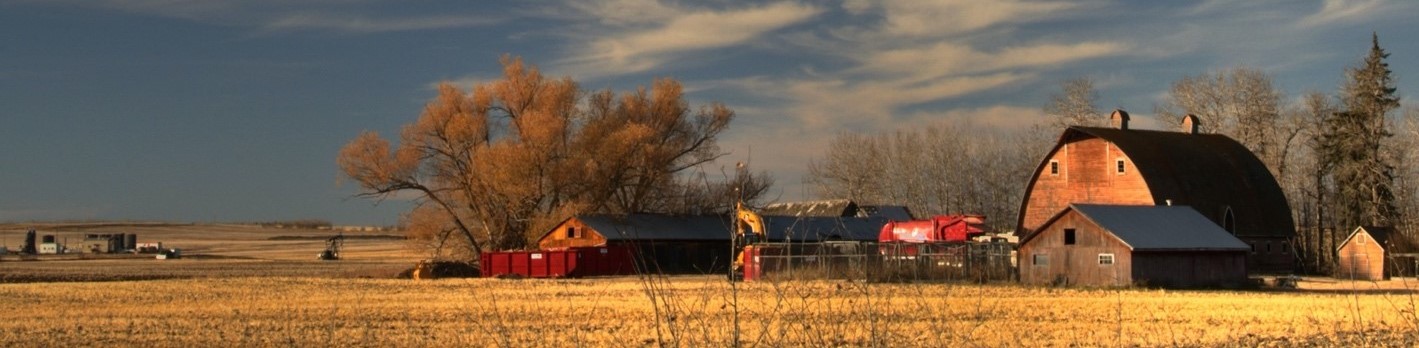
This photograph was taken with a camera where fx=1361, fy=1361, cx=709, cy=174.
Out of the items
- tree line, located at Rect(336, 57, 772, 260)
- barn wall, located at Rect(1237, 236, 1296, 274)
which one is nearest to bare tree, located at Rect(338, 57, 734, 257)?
tree line, located at Rect(336, 57, 772, 260)

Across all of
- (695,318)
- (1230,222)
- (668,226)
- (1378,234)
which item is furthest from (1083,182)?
(695,318)

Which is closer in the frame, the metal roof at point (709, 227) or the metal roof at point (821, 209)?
the metal roof at point (709, 227)

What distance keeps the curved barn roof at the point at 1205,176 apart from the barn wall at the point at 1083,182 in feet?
1.09

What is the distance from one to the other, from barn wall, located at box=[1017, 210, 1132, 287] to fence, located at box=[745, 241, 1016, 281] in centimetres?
114

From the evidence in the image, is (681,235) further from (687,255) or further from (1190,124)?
(1190,124)

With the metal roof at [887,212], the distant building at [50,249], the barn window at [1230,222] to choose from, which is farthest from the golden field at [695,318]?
the distant building at [50,249]

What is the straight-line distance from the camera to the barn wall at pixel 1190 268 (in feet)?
146

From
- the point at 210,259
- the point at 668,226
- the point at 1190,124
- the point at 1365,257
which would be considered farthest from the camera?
the point at 210,259

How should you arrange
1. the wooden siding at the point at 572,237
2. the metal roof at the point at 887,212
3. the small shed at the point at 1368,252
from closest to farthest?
the small shed at the point at 1368,252 → the wooden siding at the point at 572,237 → the metal roof at the point at 887,212

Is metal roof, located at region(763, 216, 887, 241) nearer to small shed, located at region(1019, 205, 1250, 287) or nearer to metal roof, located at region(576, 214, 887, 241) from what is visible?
metal roof, located at region(576, 214, 887, 241)

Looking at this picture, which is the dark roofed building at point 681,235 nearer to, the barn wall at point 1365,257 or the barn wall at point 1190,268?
the barn wall at point 1365,257

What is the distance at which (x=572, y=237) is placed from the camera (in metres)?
68.9

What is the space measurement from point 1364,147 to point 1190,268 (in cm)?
3220

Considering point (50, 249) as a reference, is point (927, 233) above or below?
below
